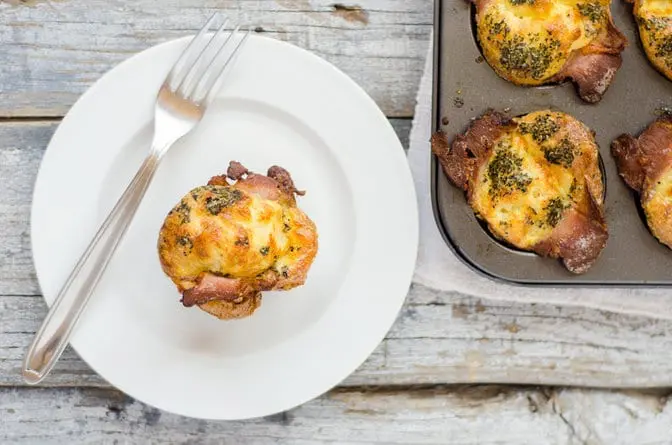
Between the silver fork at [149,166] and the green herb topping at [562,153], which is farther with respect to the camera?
the silver fork at [149,166]

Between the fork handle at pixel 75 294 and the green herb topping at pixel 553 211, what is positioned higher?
the green herb topping at pixel 553 211

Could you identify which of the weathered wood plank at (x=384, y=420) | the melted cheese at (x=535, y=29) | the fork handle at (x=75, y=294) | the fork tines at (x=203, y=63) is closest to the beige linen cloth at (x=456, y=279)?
the weathered wood plank at (x=384, y=420)

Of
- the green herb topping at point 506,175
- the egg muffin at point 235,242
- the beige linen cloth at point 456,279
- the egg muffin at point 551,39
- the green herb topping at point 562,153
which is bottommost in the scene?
the beige linen cloth at point 456,279

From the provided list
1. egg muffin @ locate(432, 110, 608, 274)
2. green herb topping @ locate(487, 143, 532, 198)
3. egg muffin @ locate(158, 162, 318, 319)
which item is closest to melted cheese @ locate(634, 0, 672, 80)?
egg muffin @ locate(432, 110, 608, 274)

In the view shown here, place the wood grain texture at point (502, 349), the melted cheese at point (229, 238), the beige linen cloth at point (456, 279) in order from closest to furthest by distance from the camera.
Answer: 1. the melted cheese at point (229, 238)
2. the beige linen cloth at point (456, 279)
3. the wood grain texture at point (502, 349)

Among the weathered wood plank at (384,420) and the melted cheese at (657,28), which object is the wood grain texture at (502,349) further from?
the melted cheese at (657,28)

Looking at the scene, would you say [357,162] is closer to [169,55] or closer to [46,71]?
[169,55]

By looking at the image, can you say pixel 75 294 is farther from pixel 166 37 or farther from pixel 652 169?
pixel 652 169
